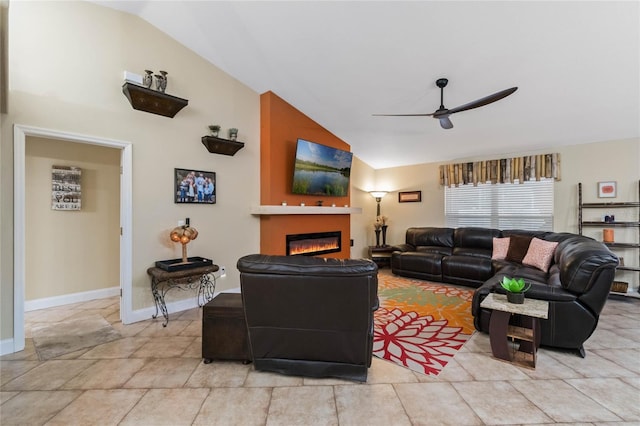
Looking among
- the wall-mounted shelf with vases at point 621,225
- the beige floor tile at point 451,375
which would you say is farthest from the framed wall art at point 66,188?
the wall-mounted shelf with vases at point 621,225

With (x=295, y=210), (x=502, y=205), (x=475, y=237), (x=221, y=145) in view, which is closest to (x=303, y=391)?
(x=295, y=210)

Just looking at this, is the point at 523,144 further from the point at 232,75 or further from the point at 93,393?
the point at 93,393

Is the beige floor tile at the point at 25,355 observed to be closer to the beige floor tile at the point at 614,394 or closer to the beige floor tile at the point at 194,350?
the beige floor tile at the point at 194,350

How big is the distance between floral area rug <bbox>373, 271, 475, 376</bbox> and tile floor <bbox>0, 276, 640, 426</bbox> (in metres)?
0.15

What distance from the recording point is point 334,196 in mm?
5531

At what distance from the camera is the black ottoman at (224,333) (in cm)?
229

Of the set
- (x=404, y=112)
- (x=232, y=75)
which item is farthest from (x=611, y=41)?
(x=232, y=75)

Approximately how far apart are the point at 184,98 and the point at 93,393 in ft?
10.7

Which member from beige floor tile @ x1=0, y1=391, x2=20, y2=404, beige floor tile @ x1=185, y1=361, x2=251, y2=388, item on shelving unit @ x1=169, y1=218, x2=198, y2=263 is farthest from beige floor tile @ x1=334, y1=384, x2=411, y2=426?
item on shelving unit @ x1=169, y1=218, x2=198, y2=263

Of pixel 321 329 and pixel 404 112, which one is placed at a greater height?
pixel 404 112

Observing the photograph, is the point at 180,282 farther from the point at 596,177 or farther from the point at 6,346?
the point at 596,177

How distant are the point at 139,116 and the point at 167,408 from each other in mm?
3048

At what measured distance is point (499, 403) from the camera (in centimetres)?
186

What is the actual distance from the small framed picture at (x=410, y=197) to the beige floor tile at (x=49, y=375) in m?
5.98
